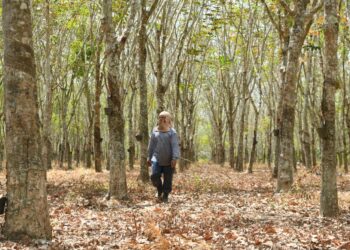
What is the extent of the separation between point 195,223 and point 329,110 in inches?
103

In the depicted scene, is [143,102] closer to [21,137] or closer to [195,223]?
[195,223]

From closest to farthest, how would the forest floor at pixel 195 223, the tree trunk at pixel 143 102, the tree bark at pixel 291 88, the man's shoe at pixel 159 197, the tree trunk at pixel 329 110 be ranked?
the forest floor at pixel 195 223
the tree trunk at pixel 329 110
the man's shoe at pixel 159 197
the tree bark at pixel 291 88
the tree trunk at pixel 143 102

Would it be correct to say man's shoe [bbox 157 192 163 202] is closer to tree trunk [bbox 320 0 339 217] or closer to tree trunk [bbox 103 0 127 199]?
tree trunk [bbox 103 0 127 199]

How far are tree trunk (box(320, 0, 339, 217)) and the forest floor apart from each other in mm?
399

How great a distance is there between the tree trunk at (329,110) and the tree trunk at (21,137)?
416 centimetres

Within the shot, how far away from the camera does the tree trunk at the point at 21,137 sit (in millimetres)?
5258

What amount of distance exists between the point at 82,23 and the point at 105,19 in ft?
38.8

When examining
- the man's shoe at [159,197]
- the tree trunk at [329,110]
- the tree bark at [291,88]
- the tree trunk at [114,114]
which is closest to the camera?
the tree trunk at [329,110]

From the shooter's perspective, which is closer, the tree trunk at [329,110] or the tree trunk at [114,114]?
the tree trunk at [329,110]

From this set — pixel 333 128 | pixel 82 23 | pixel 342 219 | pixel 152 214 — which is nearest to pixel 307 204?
pixel 342 219

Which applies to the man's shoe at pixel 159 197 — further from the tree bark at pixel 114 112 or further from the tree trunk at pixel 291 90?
the tree trunk at pixel 291 90

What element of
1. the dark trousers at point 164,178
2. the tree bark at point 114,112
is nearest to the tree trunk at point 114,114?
the tree bark at point 114,112

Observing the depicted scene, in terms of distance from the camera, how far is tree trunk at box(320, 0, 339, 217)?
6953 millimetres

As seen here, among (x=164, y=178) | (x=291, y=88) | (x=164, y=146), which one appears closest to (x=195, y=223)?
(x=164, y=178)
